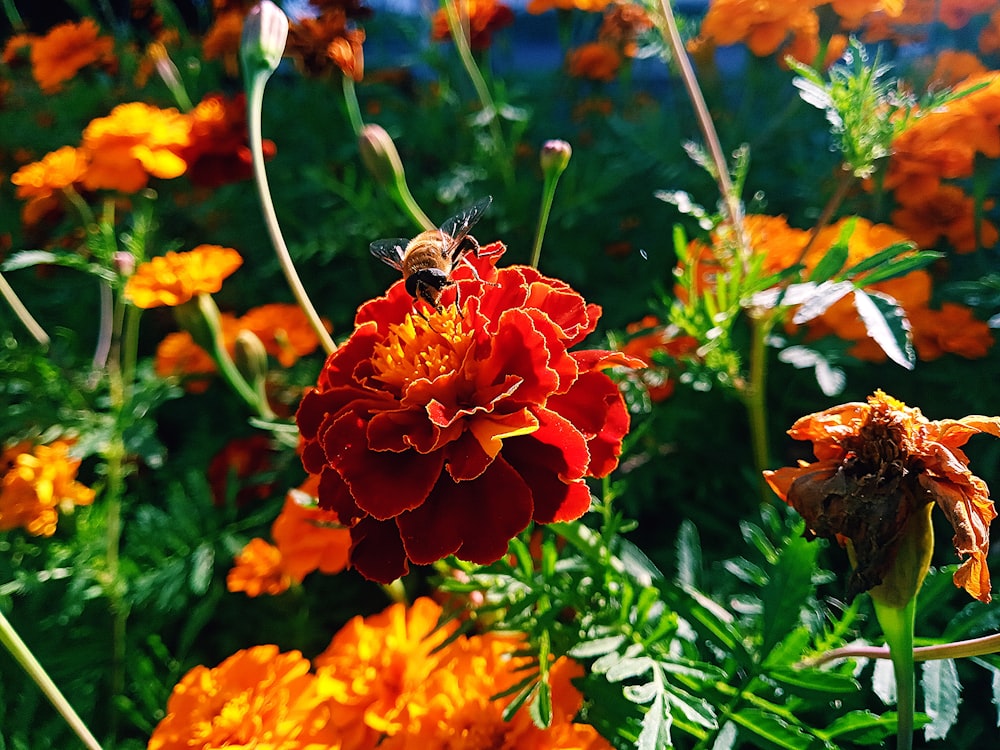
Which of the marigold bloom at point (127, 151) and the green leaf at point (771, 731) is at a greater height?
the marigold bloom at point (127, 151)

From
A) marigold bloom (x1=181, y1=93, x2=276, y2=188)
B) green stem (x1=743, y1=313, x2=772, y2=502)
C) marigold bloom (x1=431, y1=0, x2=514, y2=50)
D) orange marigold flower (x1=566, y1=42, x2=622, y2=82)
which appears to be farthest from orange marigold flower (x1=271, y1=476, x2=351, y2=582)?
orange marigold flower (x1=566, y1=42, x2=622, y2=82)

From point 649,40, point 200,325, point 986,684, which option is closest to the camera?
point 986,684

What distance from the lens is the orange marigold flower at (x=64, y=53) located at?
1.48 metres

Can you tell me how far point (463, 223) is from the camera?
0.63 m

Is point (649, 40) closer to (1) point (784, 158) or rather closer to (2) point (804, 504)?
(1) point (784, 158)

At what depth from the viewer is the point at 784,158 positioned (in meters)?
1.36

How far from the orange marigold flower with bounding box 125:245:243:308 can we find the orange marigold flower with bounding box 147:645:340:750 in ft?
1.44

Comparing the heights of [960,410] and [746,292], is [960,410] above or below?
below

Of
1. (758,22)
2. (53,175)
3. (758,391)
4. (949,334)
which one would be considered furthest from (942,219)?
(53,175)

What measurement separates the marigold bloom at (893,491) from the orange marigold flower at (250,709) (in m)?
0.40

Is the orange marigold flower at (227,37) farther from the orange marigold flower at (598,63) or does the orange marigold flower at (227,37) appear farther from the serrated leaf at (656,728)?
the serrated leaf at (656,728)

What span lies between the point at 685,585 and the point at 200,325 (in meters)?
0.61

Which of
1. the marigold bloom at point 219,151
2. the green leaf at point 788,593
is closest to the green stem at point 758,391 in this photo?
the green leaf at point 788,593

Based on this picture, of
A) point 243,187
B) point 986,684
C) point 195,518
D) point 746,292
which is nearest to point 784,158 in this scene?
point 746,292
